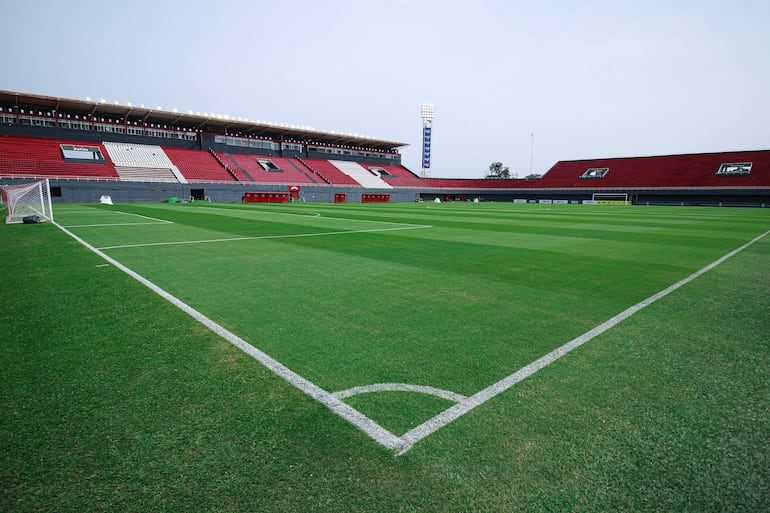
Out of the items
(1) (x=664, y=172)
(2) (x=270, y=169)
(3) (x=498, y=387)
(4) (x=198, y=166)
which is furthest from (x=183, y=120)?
(1) (x=664, y=172)

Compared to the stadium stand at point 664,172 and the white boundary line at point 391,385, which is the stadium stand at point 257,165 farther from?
the white boundary line at point 391,385

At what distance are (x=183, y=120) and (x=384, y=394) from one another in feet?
179

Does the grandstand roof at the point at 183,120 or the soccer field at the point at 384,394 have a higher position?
the grandstand roof at the point at 183,120

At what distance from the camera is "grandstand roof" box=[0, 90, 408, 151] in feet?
131

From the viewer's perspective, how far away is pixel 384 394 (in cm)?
280

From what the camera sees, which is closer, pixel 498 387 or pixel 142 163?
pixel 498 387

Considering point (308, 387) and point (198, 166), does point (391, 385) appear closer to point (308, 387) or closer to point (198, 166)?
point (308, 387)

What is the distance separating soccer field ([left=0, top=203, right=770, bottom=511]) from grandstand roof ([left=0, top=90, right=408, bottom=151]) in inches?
1809

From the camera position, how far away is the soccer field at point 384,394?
1.93 m

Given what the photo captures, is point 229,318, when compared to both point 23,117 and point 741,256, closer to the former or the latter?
point 741,256

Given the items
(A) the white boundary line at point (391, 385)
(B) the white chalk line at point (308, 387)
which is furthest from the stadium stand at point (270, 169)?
(A) the white boundary line at point (391, 385)

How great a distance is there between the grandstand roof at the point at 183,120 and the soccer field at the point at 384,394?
151 ft

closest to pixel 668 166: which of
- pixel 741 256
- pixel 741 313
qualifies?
pixel 741 256

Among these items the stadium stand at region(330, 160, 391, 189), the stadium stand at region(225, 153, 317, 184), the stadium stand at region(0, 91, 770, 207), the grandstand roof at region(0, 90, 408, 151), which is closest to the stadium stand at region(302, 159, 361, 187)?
the stadium stand at region(0, 91, 770, 207)
